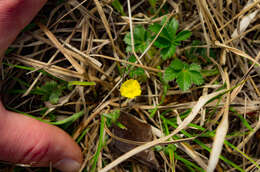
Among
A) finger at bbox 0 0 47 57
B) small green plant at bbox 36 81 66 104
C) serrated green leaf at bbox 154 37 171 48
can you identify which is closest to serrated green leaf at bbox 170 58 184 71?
serrated green leaf at bbox 154 37 171 48

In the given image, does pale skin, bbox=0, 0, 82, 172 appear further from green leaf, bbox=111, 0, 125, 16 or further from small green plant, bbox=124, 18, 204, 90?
small green plant, bbox=124, 18, 204, 90

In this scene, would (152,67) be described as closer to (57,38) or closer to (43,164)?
(57,38)

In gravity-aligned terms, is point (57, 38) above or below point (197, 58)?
above

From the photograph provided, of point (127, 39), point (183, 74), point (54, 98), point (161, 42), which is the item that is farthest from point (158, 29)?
point (54, 98)

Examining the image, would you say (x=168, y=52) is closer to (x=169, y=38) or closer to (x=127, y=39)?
(x=169, y=38)

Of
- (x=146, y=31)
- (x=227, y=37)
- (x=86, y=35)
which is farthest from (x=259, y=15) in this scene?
(x=86, y=35)

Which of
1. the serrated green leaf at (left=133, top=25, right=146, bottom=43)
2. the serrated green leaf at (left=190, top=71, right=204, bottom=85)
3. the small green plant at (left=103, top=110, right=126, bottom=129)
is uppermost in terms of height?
the serrated green leaf at (left=133, top=25, right=146, bottom=43)
